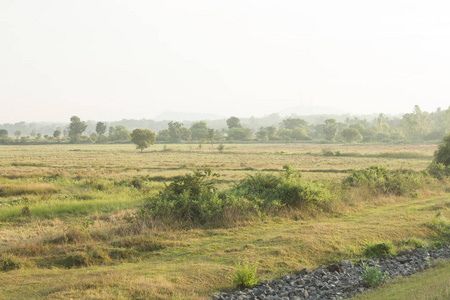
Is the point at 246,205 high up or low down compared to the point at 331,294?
up

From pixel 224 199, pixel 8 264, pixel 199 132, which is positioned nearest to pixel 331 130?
pixel 199 132

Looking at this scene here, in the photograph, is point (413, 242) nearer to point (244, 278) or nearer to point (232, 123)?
point (244, 278)

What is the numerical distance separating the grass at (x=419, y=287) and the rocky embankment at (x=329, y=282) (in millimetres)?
487

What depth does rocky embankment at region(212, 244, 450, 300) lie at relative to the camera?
30.9 ft

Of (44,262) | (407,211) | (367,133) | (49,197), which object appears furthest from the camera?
(367,133)

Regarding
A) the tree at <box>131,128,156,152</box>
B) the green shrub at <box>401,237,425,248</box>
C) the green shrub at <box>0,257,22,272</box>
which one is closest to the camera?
the green shrub at <box>0,257,22,272</box>

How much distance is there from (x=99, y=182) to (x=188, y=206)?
717 inches

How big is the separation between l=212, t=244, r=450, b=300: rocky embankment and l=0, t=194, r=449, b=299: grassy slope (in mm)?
603

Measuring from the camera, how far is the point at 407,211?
709 inches

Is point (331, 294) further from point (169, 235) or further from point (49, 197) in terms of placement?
point (49, 197)

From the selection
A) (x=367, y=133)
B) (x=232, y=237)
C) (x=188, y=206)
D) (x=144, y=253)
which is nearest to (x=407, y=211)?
(x=232, y=237)

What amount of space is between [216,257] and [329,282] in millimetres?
3601

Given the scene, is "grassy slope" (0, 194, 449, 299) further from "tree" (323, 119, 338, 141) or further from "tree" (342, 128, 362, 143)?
"tree" (323, 119, 338, 141)

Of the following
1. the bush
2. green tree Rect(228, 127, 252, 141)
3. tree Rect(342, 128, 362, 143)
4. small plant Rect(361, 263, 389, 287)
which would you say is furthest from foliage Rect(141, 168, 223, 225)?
green tree Rect(228, 127, 252, 141)
